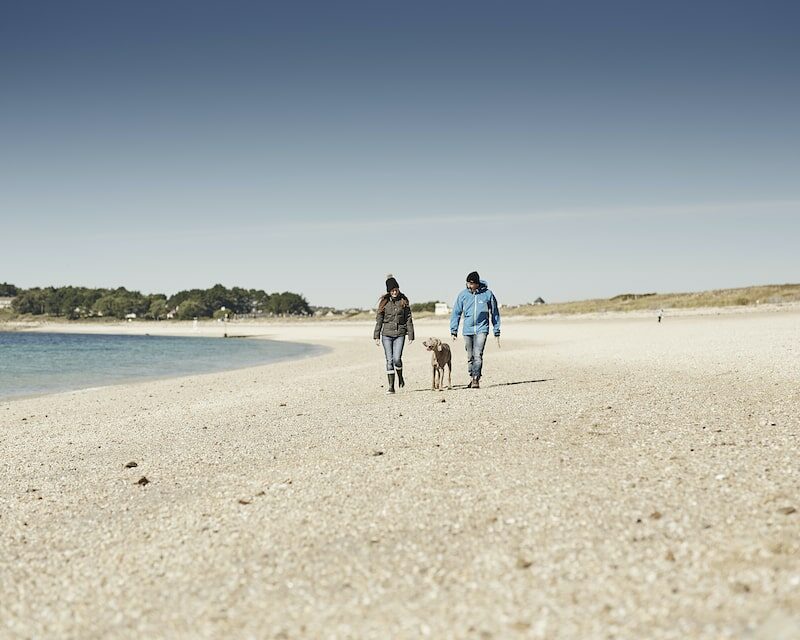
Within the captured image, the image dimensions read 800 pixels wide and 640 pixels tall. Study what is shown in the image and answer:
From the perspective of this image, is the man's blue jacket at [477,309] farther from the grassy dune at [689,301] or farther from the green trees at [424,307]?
the green trees at [424,307]

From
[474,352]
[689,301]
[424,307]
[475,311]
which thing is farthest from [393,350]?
[424,307]

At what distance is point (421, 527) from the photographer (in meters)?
5.27

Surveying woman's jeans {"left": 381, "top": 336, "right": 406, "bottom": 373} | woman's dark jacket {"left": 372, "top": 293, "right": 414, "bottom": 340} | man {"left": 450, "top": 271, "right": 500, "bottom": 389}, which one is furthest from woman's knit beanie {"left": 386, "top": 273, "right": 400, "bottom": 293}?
man {"left": 450, "top": 271, "right": 500, "bottom": 389}

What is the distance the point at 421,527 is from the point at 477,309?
389 inches

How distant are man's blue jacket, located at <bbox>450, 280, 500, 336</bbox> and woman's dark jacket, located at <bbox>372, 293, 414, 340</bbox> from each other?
1272mm

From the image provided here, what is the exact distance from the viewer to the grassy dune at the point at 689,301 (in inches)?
3036

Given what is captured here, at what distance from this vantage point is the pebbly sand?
153 inches

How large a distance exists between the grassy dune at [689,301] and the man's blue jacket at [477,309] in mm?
69524

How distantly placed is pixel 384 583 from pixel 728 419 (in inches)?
287

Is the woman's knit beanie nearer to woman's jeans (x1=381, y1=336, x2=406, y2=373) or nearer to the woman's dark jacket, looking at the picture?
the woman's dark jacket

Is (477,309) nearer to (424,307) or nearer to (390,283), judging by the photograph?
(390,283)

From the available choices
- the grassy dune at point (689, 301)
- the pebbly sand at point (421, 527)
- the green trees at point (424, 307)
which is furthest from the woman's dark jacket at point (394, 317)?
the green trees at point (424, 307)

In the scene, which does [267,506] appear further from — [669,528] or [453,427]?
[453,427]

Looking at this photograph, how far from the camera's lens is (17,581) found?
4.86 meters
